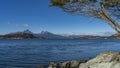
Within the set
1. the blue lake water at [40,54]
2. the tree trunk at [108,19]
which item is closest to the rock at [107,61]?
Result: the tree trunk at [108,19]

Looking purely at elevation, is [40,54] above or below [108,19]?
below

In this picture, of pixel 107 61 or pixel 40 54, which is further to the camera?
pixel 40 54

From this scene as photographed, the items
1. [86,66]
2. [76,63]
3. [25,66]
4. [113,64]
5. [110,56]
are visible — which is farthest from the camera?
[25,66]

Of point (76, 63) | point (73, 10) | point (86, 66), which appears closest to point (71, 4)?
point (73, 10)

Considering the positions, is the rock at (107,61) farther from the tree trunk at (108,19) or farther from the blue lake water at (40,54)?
the blue lake water at (40,54)

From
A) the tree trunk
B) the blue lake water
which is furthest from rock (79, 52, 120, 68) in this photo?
the blue lake water

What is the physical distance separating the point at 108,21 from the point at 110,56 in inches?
120

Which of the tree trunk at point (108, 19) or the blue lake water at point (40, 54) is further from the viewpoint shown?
the blue lake water at point (40, 54)

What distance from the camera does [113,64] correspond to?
15.1 m

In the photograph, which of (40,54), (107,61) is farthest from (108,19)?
(40,54)

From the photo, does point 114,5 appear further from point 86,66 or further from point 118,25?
point 86,66

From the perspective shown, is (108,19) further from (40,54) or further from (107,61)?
(40,54)

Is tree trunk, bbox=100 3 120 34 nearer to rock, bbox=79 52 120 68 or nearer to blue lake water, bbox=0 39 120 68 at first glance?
rock, bbox=79 52 120 68

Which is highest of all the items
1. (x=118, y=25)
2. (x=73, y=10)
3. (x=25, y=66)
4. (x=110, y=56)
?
(x=73, y=10)
